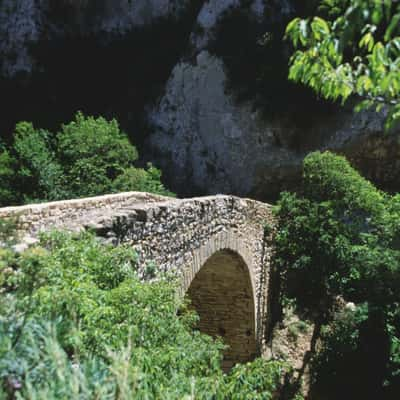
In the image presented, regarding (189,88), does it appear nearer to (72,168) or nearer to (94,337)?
(72,168)

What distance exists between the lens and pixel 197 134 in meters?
19.7

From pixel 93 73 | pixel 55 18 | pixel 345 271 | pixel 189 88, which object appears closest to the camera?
pixel 345 271

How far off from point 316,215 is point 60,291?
32.7 ft

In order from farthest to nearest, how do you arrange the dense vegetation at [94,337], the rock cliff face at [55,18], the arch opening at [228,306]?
1. the rock cliff face at [55,18]
2. the arch opening at [228,306]
3. the dense vegetation at [94,337]

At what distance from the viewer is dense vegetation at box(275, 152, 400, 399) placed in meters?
10.8

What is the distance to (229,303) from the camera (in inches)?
483

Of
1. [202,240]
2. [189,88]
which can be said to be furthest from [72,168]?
[202,240]

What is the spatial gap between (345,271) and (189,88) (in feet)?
35.8

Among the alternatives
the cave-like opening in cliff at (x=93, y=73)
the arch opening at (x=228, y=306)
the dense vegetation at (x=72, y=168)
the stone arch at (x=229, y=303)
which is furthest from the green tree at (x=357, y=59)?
the cave-like opening in cliff at (x=93, y=73)

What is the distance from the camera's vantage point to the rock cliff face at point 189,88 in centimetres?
1800

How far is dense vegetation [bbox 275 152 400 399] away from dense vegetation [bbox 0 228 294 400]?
25.0 ft

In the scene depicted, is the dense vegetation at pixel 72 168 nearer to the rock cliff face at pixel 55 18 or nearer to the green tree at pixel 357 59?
the rock cliff face at pixel 55 18

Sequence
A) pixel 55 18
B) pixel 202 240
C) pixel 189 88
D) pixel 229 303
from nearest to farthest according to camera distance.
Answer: pixel 202 240, pixel 229 303, pixel 189 88, pixel 55 18

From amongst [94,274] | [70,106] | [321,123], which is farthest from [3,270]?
[70,106]
